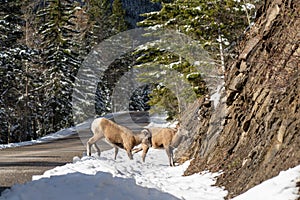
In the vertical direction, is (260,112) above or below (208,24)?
below

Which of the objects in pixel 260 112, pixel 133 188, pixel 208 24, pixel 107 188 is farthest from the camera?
pixel 208 24

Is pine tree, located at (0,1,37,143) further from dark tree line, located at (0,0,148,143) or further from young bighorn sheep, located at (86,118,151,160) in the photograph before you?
young bighorn sheep, located at (86,118,151,160)

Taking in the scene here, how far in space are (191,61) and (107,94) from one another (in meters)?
28.8

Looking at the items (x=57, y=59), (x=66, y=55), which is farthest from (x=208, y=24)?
(x=66, y=55)

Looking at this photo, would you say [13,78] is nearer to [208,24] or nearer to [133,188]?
[208,24]

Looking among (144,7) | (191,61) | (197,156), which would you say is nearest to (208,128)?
(197,156)

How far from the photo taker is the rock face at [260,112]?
6262 mm

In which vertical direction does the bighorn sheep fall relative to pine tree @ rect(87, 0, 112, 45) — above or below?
below

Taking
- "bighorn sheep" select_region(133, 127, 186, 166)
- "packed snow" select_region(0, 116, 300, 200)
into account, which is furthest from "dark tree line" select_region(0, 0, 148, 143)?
"packed snow" select_region(0, 116, 300, 200)

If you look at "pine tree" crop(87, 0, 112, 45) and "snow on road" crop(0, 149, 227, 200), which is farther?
"pine tree" crop(87, 0, 112, 45)

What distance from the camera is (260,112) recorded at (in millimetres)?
7953

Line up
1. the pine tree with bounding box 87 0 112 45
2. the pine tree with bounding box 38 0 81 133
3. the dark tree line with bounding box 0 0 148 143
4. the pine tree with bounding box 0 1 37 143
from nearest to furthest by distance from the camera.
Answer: the pine tree with bounding box 0 1 37 143
the dark tree line with bounding box 0 0 148 143
the pine tree with bounding box 38 0 81 133
the pine tree with bounding box 87 0 112 45

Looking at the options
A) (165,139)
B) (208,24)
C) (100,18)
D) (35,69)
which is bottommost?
(35,69)

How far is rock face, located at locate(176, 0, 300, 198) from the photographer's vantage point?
626cm
